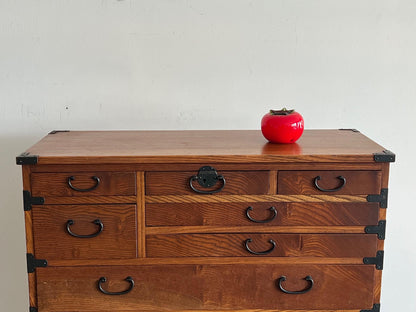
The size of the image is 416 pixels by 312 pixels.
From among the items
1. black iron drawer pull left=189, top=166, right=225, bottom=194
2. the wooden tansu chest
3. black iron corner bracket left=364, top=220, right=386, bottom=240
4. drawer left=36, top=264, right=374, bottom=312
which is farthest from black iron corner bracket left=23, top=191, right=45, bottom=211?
A: black iron corner bracket left=364, top=220, right=386, bottom=240

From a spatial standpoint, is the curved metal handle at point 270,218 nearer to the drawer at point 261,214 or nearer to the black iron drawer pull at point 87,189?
the drawer at point 261,214

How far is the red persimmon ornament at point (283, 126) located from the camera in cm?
211

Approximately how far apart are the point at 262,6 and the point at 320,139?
67 centimetres

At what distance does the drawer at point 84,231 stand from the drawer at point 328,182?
1.79 ft

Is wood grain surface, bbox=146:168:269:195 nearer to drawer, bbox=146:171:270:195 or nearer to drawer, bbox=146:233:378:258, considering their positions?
drawer, bbox=146:171:270:195

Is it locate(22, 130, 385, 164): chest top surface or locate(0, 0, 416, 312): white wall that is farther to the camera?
locate(0, 0, 416, 312): white wall

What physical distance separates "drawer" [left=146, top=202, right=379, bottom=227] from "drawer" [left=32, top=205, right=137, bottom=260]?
0.31ft

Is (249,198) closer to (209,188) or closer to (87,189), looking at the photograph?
(209,188)

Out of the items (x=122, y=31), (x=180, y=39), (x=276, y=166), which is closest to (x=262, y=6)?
(x=180, y=39)

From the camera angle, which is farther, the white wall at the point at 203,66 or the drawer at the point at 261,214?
the white wall at the point at 203,66

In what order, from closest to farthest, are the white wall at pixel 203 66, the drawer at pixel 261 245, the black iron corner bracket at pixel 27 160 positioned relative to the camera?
the black iron corner bracket at pixel 27 160 → the drawer at pixel 261 245 → the white wall at pixel 203 66

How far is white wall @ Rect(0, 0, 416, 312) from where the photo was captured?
249 centimetres

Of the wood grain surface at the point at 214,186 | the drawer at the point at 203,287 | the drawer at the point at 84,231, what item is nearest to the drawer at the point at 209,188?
the wood grain surface at the point at 214,186
